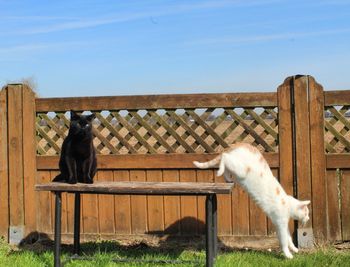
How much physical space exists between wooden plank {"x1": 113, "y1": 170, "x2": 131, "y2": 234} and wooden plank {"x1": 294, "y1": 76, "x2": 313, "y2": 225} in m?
2.06

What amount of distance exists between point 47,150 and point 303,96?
3.27 meters

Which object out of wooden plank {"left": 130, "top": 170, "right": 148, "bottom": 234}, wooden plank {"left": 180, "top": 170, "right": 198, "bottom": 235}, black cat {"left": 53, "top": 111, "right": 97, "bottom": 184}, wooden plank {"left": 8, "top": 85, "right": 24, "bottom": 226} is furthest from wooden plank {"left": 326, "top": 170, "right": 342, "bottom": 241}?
wooden plank {"left": 8, "top": 85, "right": 24, "bottom": 226}

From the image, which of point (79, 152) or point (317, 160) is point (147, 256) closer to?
point (79, 152)

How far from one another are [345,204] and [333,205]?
0.13 meters

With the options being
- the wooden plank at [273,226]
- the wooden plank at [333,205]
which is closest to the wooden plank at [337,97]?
the wooden plank at [333,205]

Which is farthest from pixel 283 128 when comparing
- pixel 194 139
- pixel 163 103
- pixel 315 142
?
pixel 163 103

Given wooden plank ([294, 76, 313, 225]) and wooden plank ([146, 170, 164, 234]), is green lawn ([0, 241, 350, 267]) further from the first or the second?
wooden plank ([294, 76, 313, 225])

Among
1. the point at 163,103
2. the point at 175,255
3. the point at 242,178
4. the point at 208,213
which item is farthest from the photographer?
the point at 163,103

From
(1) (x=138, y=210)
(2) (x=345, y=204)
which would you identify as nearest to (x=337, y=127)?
(2) (x=345, y=204)

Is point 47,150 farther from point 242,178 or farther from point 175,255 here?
point 242,178

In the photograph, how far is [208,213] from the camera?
487 centimetres

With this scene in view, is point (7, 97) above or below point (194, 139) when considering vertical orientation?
above

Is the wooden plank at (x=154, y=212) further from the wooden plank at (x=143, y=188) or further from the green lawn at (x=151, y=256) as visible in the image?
the wooden plank at (x=143, y=188)

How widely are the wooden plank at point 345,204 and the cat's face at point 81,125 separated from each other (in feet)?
9.70
